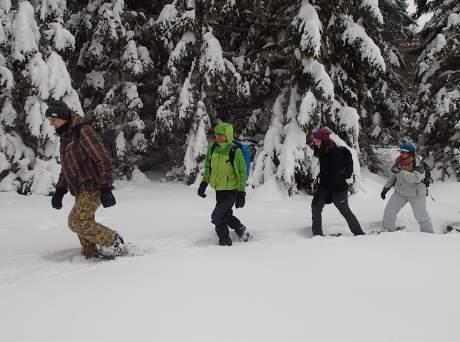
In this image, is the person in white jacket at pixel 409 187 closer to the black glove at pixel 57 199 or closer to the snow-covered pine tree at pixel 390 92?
the black glove at pixel 57 199

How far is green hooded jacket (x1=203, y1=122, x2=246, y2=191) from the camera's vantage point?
6105mm

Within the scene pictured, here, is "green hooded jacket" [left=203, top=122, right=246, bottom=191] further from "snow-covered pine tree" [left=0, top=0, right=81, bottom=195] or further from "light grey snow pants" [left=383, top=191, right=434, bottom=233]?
"snow-covered pine tree" [left=0, top=0, right=81, bottom=195]

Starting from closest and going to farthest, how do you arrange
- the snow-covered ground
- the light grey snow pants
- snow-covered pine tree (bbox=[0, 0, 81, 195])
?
the snow-covered ground < the light grey snow pants < snow-covered pine tree (bbox=[0, 0, 81, 195])

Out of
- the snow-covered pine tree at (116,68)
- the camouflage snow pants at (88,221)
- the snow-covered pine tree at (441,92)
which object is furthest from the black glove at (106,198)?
the snow-covered pine tree at (441,92)

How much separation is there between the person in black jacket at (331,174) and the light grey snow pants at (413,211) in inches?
35.6

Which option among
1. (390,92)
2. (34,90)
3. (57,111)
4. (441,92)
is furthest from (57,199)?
(390,92)

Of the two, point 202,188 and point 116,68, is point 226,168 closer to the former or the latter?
point 202,188

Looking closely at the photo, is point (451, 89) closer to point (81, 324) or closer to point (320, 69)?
point (320, 69)

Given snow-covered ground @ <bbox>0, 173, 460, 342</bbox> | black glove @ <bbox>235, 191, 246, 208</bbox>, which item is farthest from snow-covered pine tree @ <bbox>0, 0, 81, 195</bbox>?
black glove @ <bbox>235, 191, 246, 208</bbox>

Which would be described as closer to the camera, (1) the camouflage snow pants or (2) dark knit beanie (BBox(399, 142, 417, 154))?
(1) the camouflage snow pants

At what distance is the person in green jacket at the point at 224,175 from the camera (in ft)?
20.0

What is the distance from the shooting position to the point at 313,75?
10336 millimetres

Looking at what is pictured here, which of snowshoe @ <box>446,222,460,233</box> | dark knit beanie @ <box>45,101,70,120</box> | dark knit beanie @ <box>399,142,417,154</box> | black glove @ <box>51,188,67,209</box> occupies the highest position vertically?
dark knit beanie @ <box>45,101,70,120</box>

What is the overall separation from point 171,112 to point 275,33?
3.53 metres
